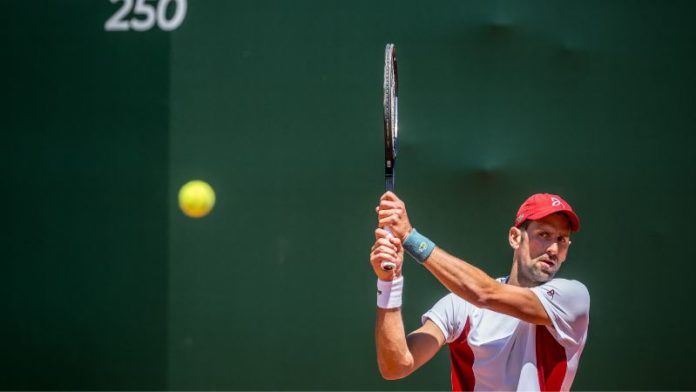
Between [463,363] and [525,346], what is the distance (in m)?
0.21

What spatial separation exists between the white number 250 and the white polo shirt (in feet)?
7.46

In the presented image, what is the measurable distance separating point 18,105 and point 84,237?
0.76 m

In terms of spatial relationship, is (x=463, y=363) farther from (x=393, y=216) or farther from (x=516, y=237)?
(x=393, y=216)

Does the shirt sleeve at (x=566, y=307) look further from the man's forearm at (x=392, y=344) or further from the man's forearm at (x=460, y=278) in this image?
the man's forearm at (x=392, y=344)

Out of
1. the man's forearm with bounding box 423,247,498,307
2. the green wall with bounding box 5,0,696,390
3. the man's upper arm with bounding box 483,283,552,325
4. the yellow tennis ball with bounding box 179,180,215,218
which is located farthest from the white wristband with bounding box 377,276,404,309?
the yellow tennis ball with bounding box 179,180,215,218

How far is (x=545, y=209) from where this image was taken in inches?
112

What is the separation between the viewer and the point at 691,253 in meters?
4.12

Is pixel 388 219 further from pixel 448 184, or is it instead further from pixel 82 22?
pixel 82 22

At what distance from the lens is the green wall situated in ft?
13.7

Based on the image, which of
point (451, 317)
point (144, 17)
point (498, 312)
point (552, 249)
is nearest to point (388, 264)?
point (498, 312)

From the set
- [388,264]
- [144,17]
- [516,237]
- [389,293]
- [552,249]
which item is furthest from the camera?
[144,17]

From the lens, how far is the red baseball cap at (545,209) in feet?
9.29

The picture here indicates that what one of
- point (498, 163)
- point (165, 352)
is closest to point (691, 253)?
point (498, 163)

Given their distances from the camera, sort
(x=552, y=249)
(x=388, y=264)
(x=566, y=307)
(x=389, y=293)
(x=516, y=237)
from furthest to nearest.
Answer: (x=516, y=237) < (x=552, y=249) < (x=566, y=307) < (x=389, y=293) < (x=388, y=264)
